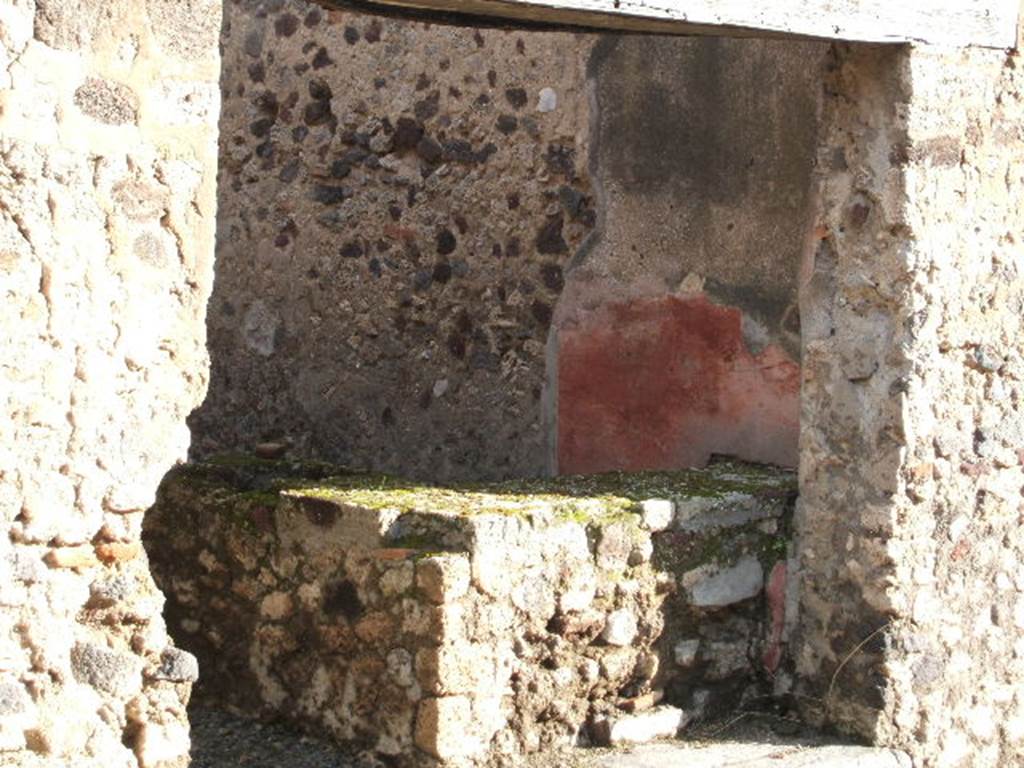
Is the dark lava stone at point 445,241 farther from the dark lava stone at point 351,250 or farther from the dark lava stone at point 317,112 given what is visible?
the dark lava stone at point 317,112

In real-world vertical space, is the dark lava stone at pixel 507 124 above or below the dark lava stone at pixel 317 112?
below

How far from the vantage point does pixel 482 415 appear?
6496 millimetres

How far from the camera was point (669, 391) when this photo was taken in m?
5.93

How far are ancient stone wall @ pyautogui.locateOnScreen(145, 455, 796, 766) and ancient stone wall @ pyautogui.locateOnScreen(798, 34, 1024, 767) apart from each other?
9.5 inches

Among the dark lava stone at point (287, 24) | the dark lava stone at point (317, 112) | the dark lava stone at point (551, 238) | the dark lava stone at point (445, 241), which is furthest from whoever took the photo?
the dark lava stone at point (287, 24)

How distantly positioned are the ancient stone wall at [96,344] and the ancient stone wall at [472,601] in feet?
3.54

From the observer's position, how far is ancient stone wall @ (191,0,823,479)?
18.7 ft

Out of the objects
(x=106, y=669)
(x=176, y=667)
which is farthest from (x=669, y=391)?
(x=106, y=669)

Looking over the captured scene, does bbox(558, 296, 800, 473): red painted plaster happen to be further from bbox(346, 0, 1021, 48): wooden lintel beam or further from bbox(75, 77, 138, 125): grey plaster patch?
bbox(75, 77, 138, 125): grey plaster patch

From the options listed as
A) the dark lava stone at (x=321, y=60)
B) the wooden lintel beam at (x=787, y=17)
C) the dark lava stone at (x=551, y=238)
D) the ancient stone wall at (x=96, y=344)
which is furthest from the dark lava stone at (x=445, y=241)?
the ancient stone wall at (x=96, y=344)

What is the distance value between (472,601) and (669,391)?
1.70 metres

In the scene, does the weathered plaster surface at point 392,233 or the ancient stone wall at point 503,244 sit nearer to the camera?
the ancient stone wall at point 503,244

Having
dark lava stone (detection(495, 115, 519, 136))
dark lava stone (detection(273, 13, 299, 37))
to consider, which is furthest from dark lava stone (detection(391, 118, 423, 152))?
dark lava stone (detection(273, 13, 299, 37))

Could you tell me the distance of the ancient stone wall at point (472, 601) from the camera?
14.7 feet
